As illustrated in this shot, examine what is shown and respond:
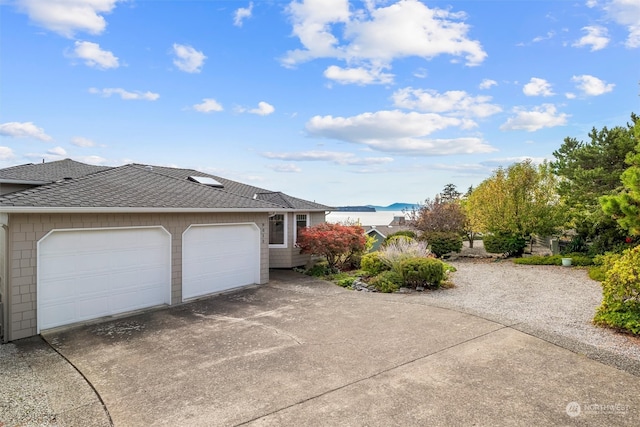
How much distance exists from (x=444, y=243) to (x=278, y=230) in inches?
338

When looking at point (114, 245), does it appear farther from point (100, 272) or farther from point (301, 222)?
point (301, 222)

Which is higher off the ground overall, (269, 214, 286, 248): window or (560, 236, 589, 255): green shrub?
(269, 214, 286, 248): window

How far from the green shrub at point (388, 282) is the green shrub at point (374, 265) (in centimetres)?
85

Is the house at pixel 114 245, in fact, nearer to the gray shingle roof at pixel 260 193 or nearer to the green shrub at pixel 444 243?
the gray shingle roof at pixel 260 193

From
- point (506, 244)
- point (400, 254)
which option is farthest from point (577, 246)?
point (400, 254)

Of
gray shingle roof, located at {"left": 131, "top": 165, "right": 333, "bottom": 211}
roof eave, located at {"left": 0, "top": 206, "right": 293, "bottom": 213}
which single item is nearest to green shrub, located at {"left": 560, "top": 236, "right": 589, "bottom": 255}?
gray shingle roof, located at {"left": 131, "top": 165, "right": 333, "bottom": 211}

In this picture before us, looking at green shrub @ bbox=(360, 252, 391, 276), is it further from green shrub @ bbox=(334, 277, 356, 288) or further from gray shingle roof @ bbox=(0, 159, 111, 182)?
gray shingle roof @ bbox=(0, 159, 111, 182)

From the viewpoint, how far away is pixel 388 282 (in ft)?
37.0

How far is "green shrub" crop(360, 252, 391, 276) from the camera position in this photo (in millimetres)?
12736

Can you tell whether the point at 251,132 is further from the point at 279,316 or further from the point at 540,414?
the point at 540,414

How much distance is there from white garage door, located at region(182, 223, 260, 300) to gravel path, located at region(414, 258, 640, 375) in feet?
18.2

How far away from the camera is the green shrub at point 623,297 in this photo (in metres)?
6.89

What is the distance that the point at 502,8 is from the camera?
11414mm

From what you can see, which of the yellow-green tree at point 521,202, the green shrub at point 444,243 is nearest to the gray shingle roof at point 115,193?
the green shrub at point 444,243
